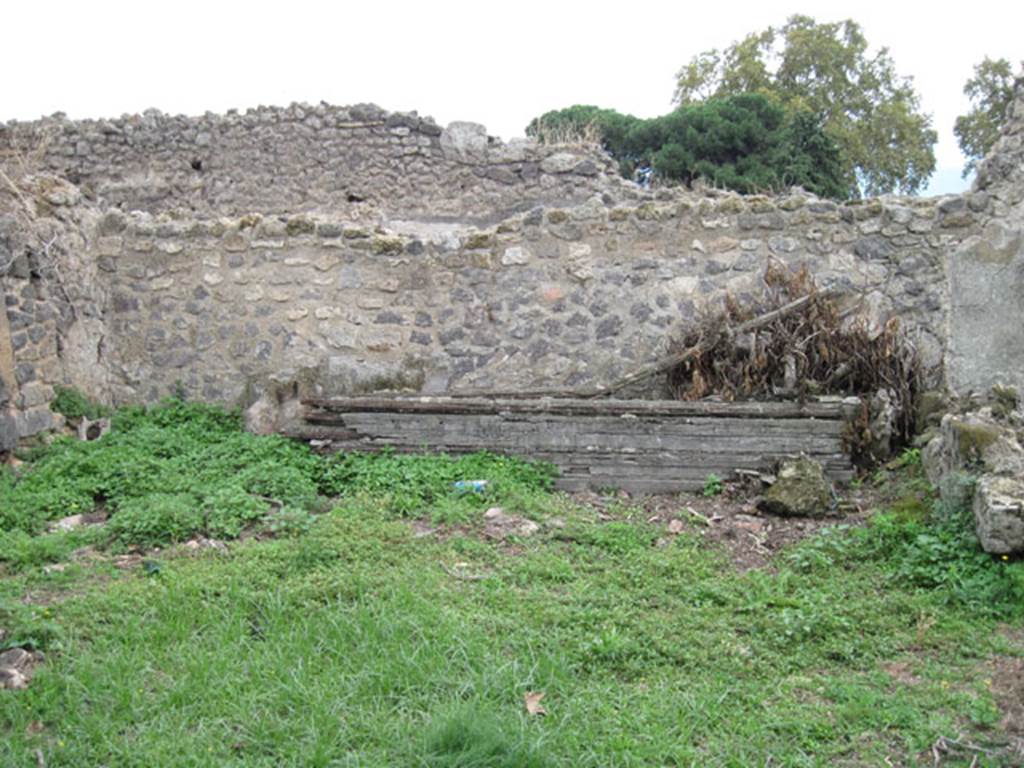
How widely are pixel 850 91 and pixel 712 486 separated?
25.9 m

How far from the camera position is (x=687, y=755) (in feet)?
10.5

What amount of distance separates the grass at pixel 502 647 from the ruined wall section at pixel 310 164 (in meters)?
7.00

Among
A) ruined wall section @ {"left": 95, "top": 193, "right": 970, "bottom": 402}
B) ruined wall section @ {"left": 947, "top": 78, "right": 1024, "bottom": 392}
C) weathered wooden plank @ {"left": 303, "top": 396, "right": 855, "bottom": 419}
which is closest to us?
weathered wooden plank @ {"left": 303, "top": 396, "right": 855, "bottom": 419}

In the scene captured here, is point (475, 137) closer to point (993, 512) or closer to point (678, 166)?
point (993, 512)

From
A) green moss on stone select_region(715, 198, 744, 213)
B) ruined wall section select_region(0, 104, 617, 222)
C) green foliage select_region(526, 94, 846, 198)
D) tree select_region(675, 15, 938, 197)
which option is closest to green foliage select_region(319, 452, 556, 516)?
green moss on stone select_region(715, 198, 744, 213)

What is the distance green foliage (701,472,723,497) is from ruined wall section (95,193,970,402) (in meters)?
1.70

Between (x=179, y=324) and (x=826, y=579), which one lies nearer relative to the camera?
(x=826, y=579)

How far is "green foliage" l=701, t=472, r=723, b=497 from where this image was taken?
6066 mm

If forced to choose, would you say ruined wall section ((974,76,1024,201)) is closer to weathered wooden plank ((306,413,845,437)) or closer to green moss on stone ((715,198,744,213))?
green moss on stone ((715,198,744,213))

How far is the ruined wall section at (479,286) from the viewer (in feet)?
24.8

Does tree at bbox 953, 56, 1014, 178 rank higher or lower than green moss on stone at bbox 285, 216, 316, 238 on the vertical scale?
higher

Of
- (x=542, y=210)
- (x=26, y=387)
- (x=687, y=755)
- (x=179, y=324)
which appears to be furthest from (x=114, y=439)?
(x=687, y=755)

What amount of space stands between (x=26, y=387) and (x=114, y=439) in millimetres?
699

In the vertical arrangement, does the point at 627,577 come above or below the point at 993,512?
below
